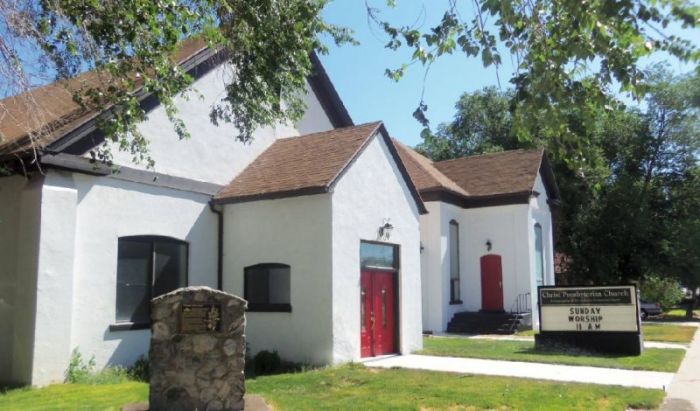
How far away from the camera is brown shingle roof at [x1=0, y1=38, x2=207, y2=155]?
388 inches

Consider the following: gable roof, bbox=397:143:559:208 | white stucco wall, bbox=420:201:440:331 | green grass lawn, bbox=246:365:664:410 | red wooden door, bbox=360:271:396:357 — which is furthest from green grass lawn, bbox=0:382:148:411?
gable roof, bbox=397:143:559:208

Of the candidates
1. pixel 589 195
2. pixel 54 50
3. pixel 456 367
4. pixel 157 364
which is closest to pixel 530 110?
pixel 157 364

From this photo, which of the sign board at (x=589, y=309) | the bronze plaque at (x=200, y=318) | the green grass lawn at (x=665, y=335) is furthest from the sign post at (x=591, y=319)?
the bronze plaque at (x=200, y=318)

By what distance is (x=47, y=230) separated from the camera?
442 inches

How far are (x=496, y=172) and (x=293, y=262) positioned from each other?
46.1 ft

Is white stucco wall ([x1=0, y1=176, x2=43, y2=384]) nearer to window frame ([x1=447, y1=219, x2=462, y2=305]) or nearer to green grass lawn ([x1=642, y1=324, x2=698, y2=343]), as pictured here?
window frame ([x1=447, y1=219, x2=462, y2=305])

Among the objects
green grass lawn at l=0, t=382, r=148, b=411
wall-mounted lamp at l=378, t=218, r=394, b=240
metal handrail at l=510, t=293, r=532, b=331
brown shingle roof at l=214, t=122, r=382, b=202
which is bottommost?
green grass lawn at l=0, t=382, r=148, b=411

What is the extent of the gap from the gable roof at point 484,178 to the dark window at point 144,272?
36.1ft

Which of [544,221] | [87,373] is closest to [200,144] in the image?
[87,373]

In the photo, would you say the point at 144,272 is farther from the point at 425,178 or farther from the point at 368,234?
the point at 425,178

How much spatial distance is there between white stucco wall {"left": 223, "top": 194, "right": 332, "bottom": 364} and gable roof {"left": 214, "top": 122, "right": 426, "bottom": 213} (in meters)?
0.31

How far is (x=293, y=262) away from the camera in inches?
552

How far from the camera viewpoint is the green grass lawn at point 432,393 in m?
9.48

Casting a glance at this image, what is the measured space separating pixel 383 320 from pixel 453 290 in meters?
8.82
